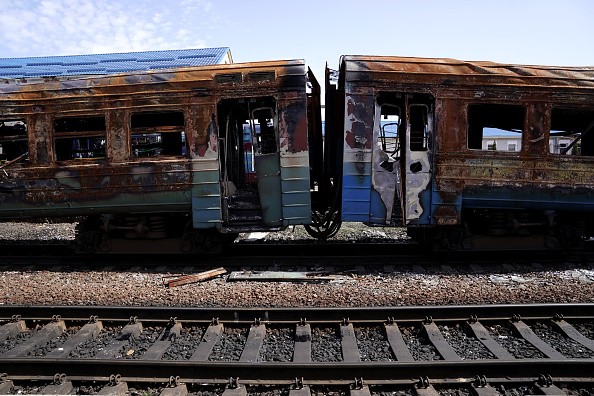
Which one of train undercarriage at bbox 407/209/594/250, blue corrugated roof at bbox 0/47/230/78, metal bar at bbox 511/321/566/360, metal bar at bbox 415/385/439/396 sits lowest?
metal bar at bbox 415/385/439/396

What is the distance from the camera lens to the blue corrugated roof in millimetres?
21562

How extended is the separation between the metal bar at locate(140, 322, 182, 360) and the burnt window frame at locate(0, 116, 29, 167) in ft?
15.7

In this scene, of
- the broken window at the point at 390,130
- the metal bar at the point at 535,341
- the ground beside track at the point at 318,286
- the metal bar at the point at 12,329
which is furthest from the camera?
the broken window at the point at 390,130

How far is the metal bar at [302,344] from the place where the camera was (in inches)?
171

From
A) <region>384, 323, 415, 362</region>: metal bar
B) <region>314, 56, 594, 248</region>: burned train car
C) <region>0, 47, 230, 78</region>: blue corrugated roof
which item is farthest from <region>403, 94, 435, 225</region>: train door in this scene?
<region>0, 47, 230, 78</region>: blue corrugated roof

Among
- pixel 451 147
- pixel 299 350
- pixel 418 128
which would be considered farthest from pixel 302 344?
pixel 418 128

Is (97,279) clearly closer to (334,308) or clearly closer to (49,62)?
(334,308)

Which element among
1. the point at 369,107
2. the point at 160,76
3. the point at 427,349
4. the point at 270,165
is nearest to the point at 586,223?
the point at 369,107

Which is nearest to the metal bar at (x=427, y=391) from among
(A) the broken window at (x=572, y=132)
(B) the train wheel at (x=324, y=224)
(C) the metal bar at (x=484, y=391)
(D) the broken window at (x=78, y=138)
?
(C) the metal bar at (x=484, y=391)

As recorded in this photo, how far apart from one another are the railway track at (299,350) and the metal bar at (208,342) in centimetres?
1

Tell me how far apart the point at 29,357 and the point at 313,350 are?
8.93ft

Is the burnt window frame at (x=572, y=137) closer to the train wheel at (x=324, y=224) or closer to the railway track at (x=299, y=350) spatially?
the railway track at (x=299, y=350)

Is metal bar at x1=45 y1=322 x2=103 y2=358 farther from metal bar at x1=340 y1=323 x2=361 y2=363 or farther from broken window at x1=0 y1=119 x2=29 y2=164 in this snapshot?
broken window at x1=0 y1=119 x2=29 y2=164

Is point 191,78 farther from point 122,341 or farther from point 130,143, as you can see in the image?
point 122,341
